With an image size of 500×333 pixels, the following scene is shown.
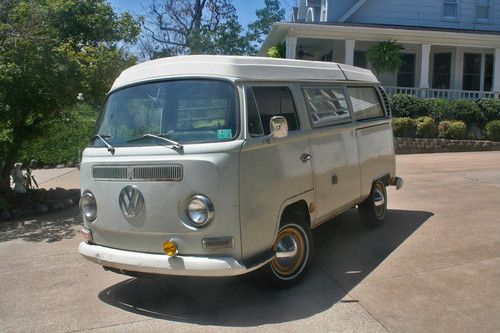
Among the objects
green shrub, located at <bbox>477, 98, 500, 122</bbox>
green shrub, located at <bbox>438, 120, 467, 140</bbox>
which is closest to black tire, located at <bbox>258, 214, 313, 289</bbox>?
green shrub, located at <bbox>438, 120, 467, 140</bbox>

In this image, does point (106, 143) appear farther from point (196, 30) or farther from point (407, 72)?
point (196, 30)

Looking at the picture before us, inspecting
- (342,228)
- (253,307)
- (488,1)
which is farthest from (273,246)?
(488,1)

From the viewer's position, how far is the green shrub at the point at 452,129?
54.7ft

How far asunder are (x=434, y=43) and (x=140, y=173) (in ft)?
57.6

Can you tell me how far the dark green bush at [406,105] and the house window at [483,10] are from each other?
7089mm

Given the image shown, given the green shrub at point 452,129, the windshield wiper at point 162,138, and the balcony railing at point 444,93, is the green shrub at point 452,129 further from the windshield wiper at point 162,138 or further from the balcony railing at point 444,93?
the windshield wiper at point 162,138

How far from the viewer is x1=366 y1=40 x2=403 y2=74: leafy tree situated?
748 inches

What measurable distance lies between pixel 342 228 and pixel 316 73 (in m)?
2.50

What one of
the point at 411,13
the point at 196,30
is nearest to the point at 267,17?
the point at 196,30

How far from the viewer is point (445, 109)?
17500mm

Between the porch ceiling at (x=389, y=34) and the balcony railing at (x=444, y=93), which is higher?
the porch ceiling at (x=389, y=34)

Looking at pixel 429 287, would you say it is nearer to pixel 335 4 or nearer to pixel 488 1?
pixel 335 4

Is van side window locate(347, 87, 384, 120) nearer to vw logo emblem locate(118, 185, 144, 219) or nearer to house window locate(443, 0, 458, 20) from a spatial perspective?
vw logo emblem locate(118, 185, 144, 219)

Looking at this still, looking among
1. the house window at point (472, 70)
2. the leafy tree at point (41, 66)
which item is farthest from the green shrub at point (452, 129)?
the leafy tree at point (41, 66)
